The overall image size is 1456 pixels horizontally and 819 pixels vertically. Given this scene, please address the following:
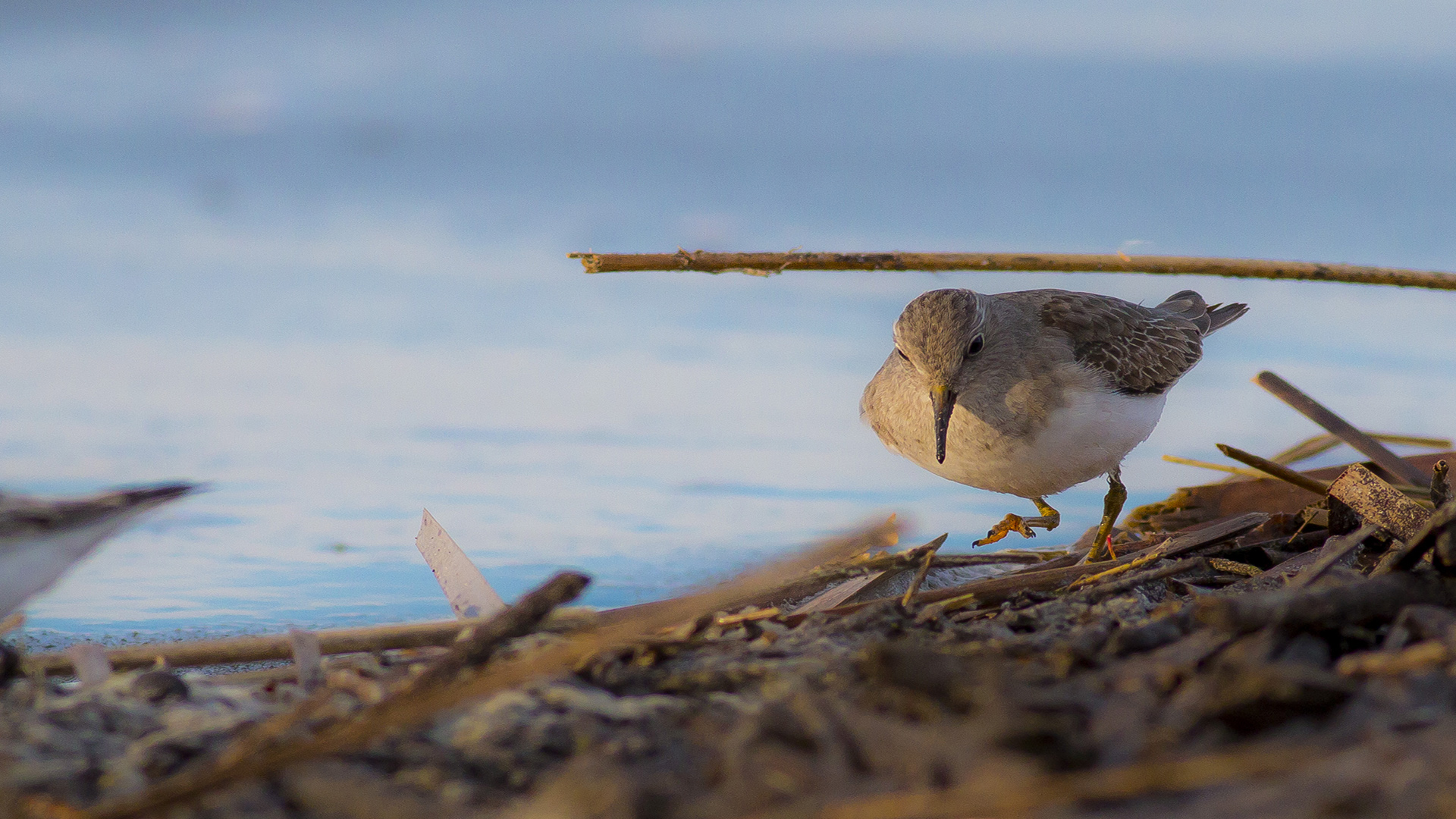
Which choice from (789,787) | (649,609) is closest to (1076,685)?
(789,787)

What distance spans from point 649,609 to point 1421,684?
2.28 m

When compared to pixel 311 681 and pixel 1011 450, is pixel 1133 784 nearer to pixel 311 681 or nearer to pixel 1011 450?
pixel 311 681

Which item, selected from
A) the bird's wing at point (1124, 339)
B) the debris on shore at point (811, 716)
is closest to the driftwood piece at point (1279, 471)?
the bird's wing at point (1124, 339)

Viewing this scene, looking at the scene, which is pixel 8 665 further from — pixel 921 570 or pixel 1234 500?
pixel 1234 500

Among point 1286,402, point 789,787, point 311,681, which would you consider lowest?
point 311,681

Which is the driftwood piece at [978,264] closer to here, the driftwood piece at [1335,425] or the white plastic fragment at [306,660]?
the driftwood piece at [1335,425]

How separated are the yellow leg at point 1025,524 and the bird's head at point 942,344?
87cm

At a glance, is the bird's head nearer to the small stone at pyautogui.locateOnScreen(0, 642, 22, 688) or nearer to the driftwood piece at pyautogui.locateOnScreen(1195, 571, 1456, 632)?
the driftwood piece at pyautogui.locateOnScreen(1195, 571, 1456, 632)

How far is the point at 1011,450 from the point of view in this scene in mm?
5707

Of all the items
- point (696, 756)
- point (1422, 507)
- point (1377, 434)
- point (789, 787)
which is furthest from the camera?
point (1377, 434)

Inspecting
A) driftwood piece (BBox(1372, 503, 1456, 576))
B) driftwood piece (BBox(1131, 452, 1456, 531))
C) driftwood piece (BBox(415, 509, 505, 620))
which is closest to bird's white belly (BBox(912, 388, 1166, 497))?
driftwood piece (BBox(1131, 452, 1456, 531))

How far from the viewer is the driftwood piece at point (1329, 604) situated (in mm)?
2736

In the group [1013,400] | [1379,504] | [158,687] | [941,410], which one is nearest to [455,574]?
[158,687]

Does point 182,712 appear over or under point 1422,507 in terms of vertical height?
under
